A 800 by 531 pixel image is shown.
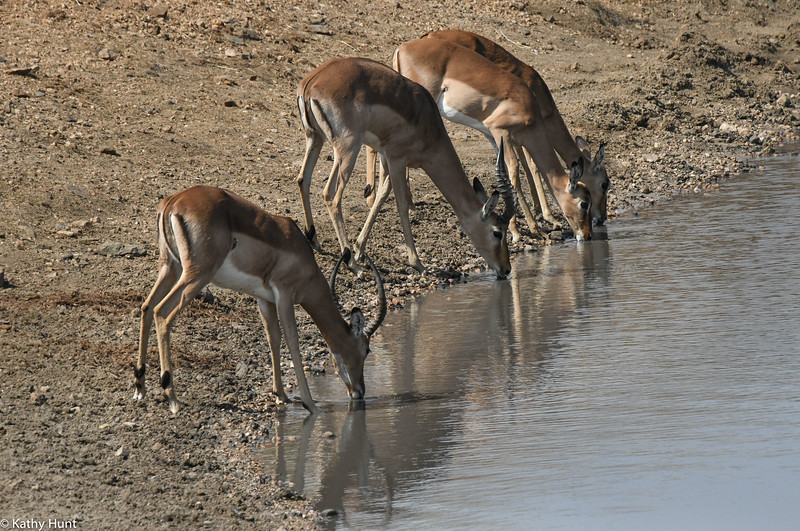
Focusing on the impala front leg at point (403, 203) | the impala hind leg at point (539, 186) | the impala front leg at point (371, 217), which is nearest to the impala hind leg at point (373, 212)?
the impala front leg at point (371, 217)

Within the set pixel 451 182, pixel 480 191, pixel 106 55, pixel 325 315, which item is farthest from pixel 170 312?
pixel 106 55

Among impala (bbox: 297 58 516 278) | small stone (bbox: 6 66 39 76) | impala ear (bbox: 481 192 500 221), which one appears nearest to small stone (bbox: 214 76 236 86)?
small stone (bbox: 6 66 39 76)

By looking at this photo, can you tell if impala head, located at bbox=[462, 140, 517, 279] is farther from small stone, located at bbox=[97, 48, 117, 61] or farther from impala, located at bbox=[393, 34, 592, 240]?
small stone, located at bbox=[97, 48, 117, 61]

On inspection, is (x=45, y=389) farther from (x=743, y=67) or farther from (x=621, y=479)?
(x=743, y=67)

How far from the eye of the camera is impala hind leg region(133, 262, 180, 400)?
725 centimetres

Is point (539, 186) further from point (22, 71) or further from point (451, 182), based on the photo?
point (22, 71)

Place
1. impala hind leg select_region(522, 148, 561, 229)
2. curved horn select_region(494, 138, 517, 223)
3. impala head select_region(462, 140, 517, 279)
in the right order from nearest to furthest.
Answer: impala head select_region(462, 140, 517, 279), curved horn select_region(494, 138, 517, 223), impala hind leg select_region(522, 148, 561, 229)

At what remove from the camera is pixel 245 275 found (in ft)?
24.3

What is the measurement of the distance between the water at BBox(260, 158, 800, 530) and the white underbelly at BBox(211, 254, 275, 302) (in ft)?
2.71

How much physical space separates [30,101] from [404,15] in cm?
809

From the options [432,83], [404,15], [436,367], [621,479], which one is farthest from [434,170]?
[404,15]

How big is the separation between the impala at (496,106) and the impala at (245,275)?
5.32m

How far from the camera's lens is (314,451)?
6.77m

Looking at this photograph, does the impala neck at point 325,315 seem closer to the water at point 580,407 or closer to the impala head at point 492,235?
the water at point 580,407
